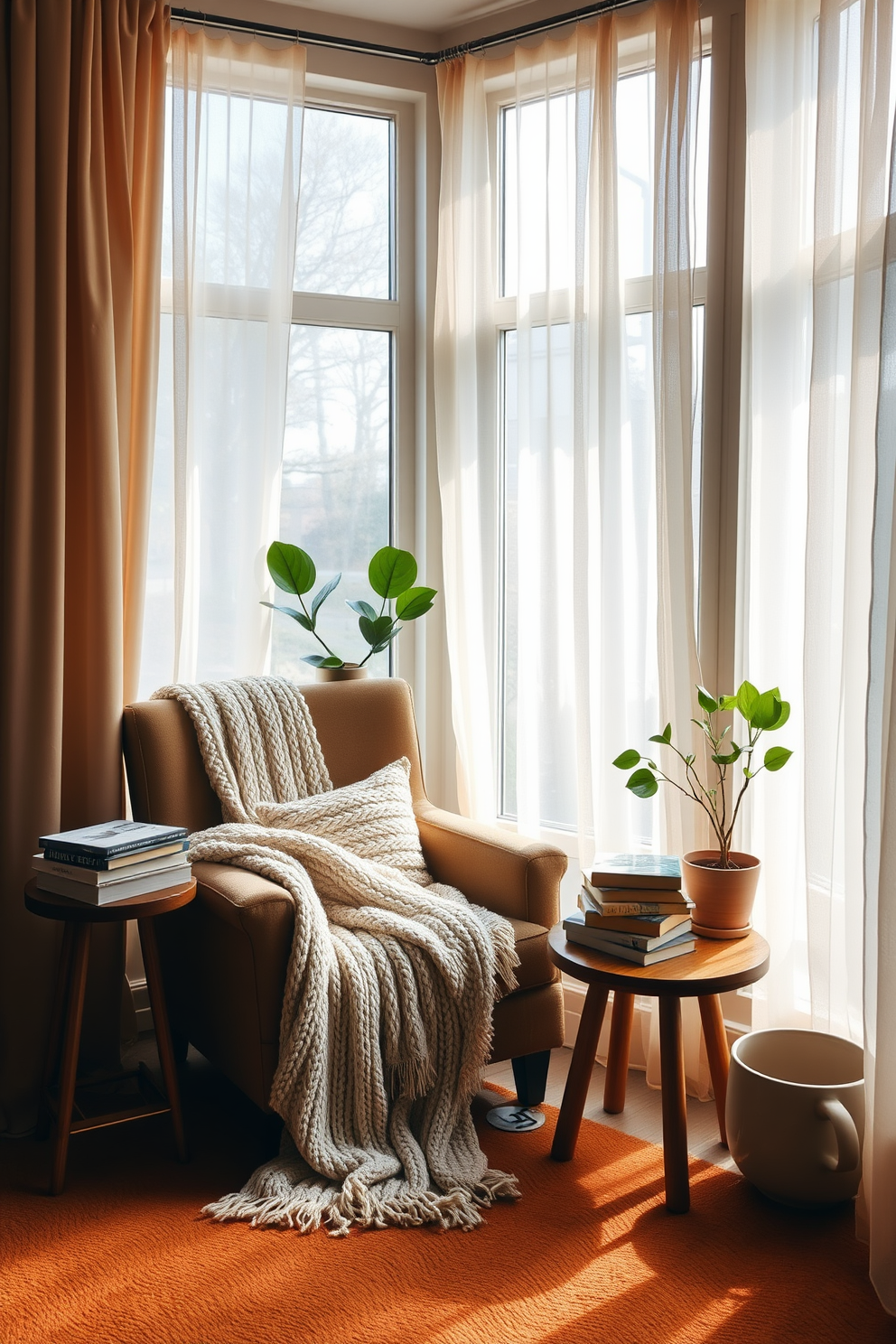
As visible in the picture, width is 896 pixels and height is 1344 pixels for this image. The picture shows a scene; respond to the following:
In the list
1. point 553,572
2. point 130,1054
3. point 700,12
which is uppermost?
point 700,12

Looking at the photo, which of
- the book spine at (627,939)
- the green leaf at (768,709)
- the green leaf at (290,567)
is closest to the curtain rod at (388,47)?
the green leaf at (290,567)

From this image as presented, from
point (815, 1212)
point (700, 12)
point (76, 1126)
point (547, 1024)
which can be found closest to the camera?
point (815, 1212)

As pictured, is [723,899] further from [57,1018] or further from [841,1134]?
[57,1018]

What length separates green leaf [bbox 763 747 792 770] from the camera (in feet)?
7.24

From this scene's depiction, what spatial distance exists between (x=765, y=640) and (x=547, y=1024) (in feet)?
3.15

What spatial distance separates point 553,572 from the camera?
296 centimetres

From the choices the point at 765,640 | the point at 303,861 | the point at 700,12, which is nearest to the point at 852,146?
the point at 700,12

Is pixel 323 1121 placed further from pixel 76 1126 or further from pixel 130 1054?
pixel 130 1054

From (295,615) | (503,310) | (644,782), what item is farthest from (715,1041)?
(503,310)

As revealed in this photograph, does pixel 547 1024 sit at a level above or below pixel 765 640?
below

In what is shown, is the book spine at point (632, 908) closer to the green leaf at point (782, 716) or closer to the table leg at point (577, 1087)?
the table leg at point (577, 1087)

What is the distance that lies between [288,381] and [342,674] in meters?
0.88

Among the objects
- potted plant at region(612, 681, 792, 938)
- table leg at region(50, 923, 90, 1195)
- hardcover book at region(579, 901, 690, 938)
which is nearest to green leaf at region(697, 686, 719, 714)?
potted plant at region(612, 681, 792, 938)

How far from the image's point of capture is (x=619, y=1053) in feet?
8.16
